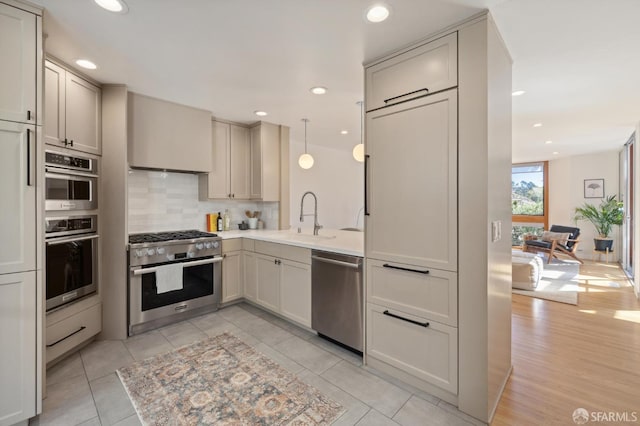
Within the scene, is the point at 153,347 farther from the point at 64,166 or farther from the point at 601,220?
the point at 601,220

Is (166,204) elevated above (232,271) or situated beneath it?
elevated above

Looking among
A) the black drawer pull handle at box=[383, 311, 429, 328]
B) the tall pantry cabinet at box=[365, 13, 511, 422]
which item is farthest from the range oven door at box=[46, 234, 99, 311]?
the black drawer pull handle at box=[383, 311, 429, 328]

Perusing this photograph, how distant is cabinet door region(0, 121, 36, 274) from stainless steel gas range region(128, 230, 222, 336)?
3.53 ft

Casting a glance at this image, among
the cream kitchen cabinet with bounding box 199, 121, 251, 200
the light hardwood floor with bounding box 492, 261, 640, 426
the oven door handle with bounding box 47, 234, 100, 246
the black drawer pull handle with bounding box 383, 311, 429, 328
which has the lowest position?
the light hardwood floor with bounding box 492, 261, 640, 426

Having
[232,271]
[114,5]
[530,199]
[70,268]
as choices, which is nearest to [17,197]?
[70,268]

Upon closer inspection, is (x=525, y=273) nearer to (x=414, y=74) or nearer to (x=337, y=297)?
(x=337, y=297)

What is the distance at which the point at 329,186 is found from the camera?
5867 millimetres

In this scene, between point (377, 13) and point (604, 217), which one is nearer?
point (377, 13)

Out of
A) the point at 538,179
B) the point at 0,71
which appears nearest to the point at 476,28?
the point at 0,71

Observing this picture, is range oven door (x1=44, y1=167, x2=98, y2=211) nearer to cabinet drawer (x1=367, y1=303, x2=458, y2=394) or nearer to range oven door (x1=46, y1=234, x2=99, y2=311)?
range oven door (x1=46, y1=234, x2=99, y2=311)

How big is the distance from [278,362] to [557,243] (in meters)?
6.58

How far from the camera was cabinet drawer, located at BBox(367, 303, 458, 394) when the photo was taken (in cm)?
184

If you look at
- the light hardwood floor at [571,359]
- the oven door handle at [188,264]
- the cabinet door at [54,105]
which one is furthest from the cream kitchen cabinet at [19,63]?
the light hardwood floor at [571,359]

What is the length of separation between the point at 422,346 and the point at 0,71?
300 cm
